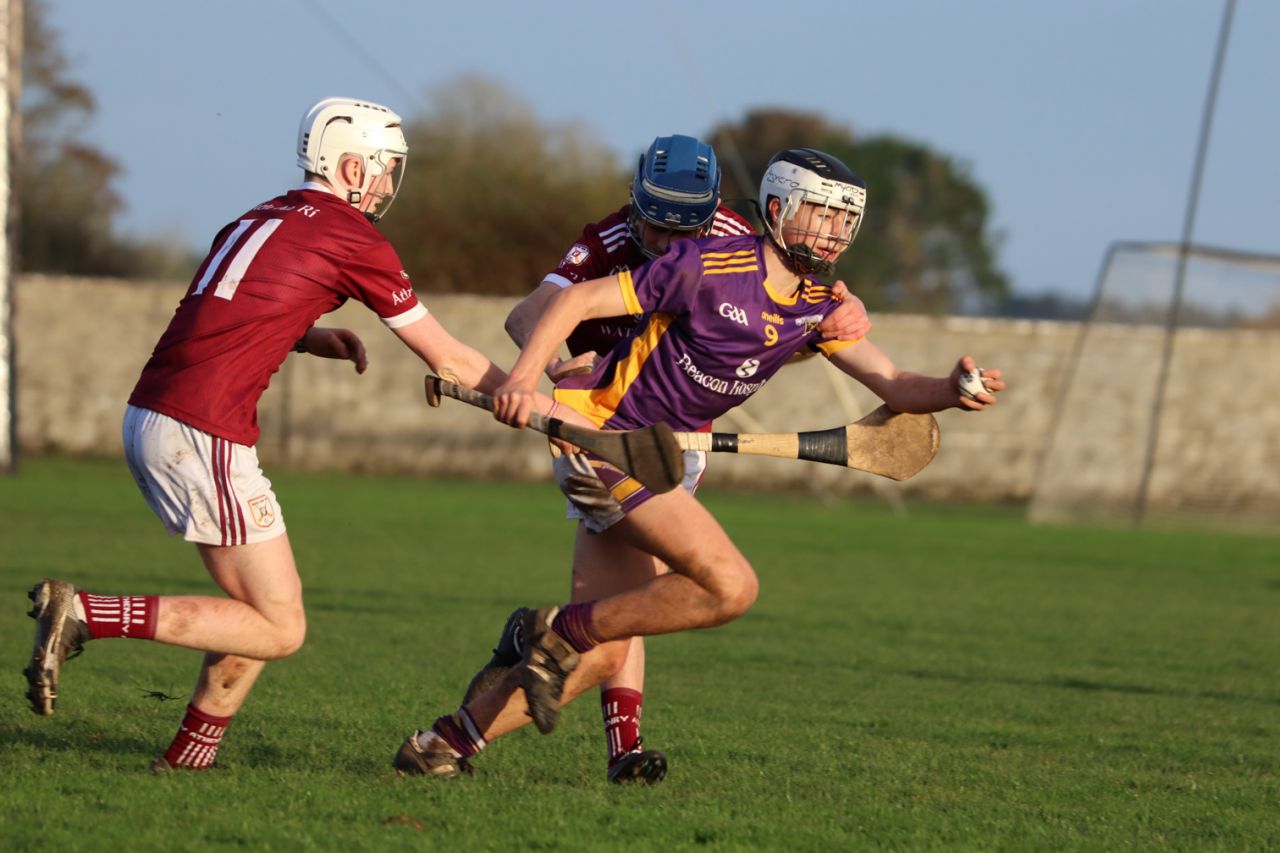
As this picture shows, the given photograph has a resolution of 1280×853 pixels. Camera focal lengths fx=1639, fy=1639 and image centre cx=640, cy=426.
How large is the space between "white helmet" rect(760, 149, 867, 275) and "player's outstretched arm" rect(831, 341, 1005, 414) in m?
0.45

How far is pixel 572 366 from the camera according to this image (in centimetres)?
550

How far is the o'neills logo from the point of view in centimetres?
530

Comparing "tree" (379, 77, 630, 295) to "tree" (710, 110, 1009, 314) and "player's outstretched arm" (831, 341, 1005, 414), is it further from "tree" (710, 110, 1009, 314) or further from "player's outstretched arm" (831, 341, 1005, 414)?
"player's outstretched arm" (831, 341, 1005, 414)

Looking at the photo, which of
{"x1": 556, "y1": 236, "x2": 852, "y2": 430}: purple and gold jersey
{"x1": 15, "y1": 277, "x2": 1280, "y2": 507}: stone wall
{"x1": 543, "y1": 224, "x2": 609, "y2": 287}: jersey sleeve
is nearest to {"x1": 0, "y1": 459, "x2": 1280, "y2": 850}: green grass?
{"x1": 556, "y1": 236, "x2": 852, "y2": 430}: purple and gold jersey

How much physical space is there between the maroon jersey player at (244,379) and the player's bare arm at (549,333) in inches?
12.7

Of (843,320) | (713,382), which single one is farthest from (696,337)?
(843,320)

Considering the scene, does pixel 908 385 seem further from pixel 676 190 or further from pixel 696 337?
pixel 676 190

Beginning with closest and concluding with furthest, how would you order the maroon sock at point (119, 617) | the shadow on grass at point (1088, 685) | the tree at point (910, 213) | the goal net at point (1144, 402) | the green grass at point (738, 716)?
the green grass at point (738, 716), the maroon sock at point (119, 617), the shadow on grass at point (1088, 685), the goal net at point (1144, 402), the tree at point (910, 213)

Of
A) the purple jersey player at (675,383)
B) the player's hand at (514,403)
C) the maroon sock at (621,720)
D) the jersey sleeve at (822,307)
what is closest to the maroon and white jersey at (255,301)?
the player's hand at (514,403)

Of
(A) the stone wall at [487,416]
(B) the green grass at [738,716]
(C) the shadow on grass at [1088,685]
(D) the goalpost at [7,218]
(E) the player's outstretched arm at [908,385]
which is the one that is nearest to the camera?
(B) the green grass at [738,716]

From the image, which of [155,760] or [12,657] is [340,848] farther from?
[12,657]

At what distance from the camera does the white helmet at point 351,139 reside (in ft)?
17.3

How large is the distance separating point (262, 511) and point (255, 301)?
2.14ft

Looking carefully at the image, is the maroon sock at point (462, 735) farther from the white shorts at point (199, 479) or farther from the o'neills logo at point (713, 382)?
the o'neills logo at point (713, 382)
